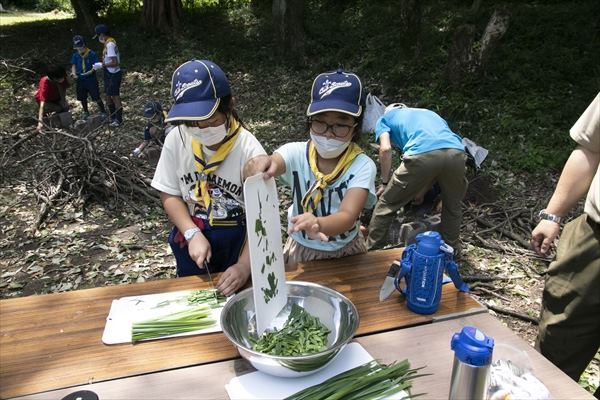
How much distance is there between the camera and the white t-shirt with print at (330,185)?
2117mm

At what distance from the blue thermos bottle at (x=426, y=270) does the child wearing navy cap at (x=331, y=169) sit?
0.34 metres

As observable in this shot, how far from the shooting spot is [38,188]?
17.6 feet

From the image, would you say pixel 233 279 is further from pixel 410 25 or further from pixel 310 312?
pixel 410 25

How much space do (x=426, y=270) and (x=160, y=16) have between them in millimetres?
14543

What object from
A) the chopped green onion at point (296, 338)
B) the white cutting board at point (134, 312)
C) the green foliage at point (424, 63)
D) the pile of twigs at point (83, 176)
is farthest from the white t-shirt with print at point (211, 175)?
the green foliage at point (424, 63)

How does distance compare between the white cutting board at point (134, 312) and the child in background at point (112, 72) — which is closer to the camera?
the white cutting board at point (134, 312)

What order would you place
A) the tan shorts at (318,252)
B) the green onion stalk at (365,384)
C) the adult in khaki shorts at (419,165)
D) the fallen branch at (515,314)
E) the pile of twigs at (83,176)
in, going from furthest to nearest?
the pile of twigs at (83,176), the adult in khaki shorts at (419,165), the fallen branch at (515,314), the tan shorts at (318,252), the green onion stalk at (365,384)

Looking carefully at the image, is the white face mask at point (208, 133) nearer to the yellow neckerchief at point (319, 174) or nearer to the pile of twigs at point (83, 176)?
the yellow neckerchief at point (319, 174)

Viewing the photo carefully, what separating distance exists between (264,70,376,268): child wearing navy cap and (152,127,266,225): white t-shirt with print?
0.17m

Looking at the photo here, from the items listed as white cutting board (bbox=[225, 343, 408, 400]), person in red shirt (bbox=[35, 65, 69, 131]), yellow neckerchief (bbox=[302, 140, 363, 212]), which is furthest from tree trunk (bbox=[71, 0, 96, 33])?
white cutting board (bbox=[225, 343, 408, 400])

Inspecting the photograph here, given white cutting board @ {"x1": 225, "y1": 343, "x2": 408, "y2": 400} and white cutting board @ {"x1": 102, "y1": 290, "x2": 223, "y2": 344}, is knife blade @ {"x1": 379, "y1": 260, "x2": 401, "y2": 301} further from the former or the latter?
white cutting board @ {"x1": 102, "y1": 290, "x2": 223, "y2": 344}

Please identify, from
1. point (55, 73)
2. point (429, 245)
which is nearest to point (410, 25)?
point (55, 73)

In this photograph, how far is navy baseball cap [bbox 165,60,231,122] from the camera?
1.84 metres

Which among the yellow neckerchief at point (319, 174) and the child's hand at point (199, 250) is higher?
the yellow neckerchief at point (319, 174)
